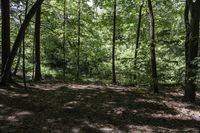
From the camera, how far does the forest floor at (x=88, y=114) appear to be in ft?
28.0

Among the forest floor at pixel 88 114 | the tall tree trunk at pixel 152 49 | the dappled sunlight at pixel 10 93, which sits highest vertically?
the tall tree trunk at pixel 152 49

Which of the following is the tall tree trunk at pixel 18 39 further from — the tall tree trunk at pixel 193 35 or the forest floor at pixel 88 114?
the tall tree trunk at pixel 193 35

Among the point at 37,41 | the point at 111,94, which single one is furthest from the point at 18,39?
the point at 37,41

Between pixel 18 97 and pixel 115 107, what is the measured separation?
3743 mm

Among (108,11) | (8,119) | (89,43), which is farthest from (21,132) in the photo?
(89,43)

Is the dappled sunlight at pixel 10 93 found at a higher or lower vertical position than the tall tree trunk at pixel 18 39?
lower

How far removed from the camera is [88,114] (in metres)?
9.94

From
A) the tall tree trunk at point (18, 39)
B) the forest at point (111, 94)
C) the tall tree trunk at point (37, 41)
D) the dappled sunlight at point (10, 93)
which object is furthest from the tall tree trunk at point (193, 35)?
the tall tree trunk at point (37, 41)

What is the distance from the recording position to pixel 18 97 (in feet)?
39.0

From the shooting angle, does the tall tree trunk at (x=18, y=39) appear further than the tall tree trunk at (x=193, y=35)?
Yes

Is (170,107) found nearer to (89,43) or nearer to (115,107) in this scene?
(115,107)

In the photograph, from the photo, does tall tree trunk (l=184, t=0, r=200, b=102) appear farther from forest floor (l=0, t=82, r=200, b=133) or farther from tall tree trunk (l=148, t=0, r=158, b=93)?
tall tree trunk (l=148, t=0, r=158, b=93)

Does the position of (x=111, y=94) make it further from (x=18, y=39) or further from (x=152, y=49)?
(x=18, y=39)

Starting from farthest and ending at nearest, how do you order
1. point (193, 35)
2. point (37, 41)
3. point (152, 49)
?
1. point (37, 41)
2. point (152, 49)
3. point (193, 35)
